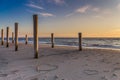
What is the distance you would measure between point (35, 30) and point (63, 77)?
421cm

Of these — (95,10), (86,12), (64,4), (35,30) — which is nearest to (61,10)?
→ (64,4)

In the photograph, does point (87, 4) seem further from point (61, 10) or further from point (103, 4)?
point (61, 10)

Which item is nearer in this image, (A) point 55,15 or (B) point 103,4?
(B) point 103,4

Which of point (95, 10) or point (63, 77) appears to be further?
point (95, 10)

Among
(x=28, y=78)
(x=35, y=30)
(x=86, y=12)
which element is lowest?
(x=28, y=78)

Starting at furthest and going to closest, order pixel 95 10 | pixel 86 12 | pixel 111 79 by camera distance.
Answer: pixel 86 12 < pixel 95 10 < pixel 111 79

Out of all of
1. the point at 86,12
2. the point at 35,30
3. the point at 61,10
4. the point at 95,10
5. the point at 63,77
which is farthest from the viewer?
the point at 61,10

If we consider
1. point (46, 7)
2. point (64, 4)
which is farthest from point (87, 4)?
point (46, 7)

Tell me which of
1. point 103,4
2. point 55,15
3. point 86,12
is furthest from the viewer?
point 55,15

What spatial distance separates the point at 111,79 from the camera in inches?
157

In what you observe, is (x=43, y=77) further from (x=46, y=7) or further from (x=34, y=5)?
(x=46, y=7)

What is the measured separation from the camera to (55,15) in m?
20.4

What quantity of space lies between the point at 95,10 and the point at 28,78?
45.2ft

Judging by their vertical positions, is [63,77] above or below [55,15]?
below
